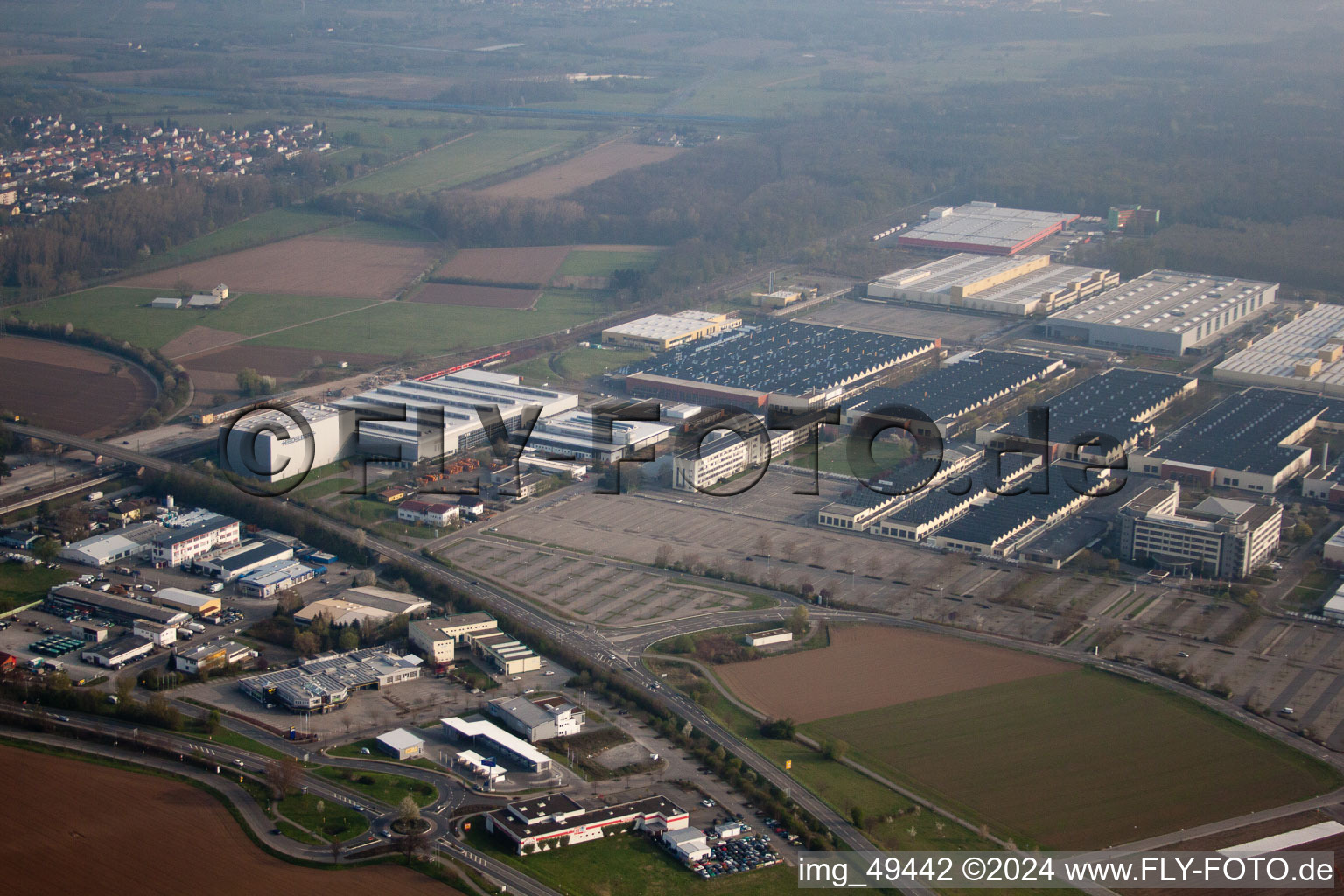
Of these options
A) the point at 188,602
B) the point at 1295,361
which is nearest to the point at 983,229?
the point at 1295,361

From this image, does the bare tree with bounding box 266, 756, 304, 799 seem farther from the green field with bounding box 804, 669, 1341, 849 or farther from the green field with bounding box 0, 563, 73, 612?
the green field with bounding box 0, 563, 73, 612

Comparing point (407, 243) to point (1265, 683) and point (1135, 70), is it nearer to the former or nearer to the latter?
point (1265, 683)

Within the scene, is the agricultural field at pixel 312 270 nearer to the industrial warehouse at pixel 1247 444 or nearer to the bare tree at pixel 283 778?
the industrial warehouse at pixel 1247 444

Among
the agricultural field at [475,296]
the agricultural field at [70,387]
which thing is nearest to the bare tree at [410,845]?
the agricultural field at [70,387]

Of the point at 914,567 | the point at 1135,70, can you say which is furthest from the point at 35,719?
the point at 1135,70

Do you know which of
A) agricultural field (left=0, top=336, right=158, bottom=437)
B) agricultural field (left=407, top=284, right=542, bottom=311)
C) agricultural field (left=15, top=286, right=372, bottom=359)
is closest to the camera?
agricultural field (left=0, top=336, right=158, bottom=437)

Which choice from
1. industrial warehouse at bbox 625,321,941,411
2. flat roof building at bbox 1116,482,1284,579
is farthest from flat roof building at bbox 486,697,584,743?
industrial warehouse at bbox 625,321,941,411
